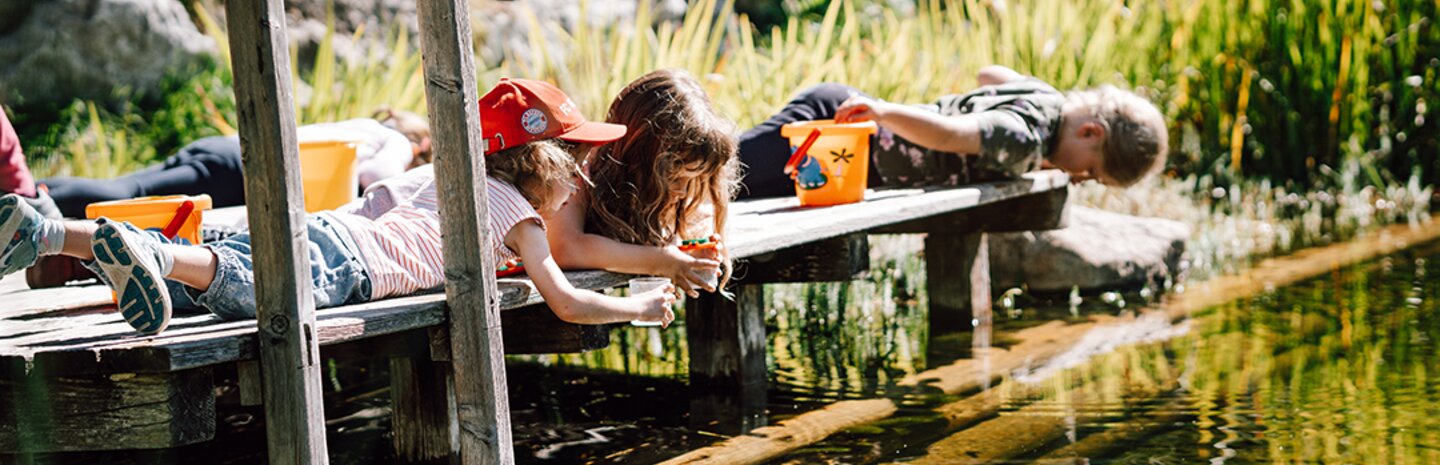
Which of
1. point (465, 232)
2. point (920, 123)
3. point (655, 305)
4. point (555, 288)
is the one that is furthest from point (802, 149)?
point (465, 232)

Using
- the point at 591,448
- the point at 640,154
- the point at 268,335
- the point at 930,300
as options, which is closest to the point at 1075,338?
the point at 930,300

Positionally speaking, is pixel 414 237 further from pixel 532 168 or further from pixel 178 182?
pixel 178 182

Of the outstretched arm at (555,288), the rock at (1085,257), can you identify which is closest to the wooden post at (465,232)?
the outstretched arm at (555,288)

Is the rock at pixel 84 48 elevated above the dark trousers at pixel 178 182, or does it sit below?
above

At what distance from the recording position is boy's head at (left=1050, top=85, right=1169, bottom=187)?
18.0ft

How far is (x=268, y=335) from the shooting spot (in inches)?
105

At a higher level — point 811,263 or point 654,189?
point 654,189

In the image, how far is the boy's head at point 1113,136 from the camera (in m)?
5.48

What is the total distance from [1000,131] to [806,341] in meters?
1.02

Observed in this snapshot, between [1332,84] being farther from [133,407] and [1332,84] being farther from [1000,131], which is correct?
[133,407]

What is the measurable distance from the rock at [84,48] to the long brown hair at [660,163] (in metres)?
5.97

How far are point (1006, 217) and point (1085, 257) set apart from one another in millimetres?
820

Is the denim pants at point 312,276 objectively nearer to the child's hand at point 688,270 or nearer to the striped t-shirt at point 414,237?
the striped t-shirt at point 414,237

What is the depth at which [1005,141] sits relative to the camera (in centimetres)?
531
